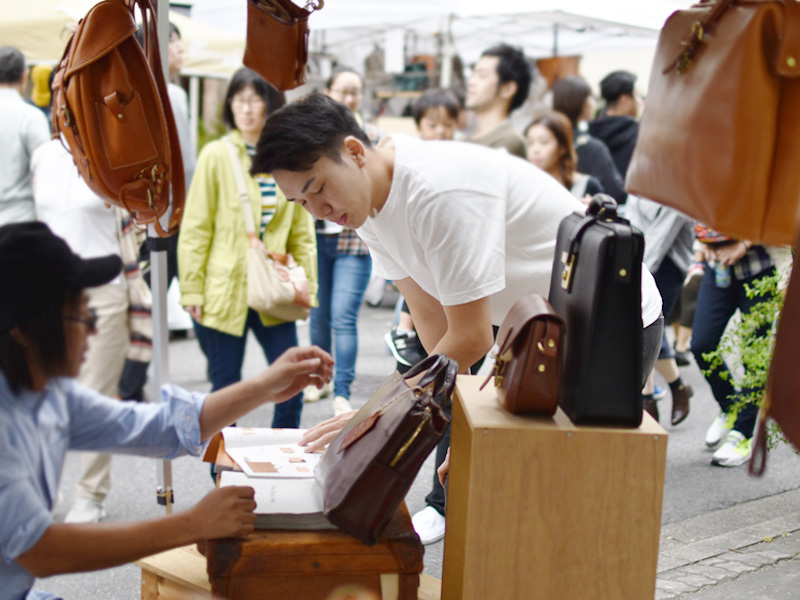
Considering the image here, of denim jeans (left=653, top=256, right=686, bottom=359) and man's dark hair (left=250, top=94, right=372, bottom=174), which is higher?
man's dark hair (left=250, top=94, right=372, bottom=174)

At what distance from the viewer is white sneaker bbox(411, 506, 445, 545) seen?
3264 mm

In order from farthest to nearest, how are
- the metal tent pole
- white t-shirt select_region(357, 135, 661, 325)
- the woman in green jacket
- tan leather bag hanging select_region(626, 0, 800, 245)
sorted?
the woman in green jacket
the metal tent pole
white t-shirt select_region(357, 135, 661, 325)
tan leather bag hanging select_region(626, 0, 800, 245)

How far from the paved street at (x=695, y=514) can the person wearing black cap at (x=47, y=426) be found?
1.57m

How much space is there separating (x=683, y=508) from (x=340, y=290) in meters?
2.09

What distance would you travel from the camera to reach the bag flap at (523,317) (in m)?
1.64

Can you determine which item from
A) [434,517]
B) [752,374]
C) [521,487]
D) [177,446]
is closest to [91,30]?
[177,446]

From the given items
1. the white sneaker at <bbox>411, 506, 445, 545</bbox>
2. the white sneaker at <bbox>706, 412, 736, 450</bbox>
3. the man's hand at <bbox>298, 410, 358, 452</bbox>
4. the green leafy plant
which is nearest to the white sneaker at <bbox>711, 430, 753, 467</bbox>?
the white sneaker at <bbox>706, 412, 736, 450</bbox>

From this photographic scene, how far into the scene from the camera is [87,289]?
1.50m

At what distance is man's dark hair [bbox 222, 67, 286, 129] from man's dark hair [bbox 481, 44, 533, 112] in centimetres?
133

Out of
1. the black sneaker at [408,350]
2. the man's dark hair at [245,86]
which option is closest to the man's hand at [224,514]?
the black sneaker at [408,350]

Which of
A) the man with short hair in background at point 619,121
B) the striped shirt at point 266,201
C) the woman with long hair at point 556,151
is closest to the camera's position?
the striped shirt at point 266,201

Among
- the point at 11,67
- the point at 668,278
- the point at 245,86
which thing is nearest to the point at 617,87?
the point at 668,278

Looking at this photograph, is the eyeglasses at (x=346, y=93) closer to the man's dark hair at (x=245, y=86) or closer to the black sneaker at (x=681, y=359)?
the man's dark hair at (x=245, y=86)

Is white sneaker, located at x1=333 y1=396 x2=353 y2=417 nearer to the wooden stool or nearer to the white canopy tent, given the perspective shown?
the white canopy tent
